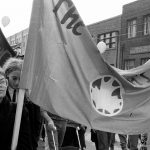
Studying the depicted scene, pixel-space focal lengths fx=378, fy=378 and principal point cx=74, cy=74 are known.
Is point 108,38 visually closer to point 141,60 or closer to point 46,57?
point 141,60

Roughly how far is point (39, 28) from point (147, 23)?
2723 centimetres

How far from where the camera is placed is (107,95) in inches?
161

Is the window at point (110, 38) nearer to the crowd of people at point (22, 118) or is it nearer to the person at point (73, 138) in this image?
the person at point (73, 138)

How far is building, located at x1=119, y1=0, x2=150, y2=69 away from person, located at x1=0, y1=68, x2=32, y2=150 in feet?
90.2

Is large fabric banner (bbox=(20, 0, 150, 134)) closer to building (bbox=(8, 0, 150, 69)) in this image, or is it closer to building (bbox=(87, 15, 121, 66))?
building (bbox=(8, 0, 150, 69))

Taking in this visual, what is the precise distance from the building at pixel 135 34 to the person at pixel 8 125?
27496 millimetres

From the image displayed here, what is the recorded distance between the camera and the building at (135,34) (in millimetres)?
30078

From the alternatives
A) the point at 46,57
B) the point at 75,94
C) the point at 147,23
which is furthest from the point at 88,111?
the point at 147,23

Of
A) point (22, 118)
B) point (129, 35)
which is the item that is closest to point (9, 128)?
point (22, 118)

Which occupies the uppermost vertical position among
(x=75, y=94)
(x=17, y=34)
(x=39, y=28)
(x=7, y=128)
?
(x=17, y=34)

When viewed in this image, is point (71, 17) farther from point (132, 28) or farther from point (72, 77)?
point (132, 28)

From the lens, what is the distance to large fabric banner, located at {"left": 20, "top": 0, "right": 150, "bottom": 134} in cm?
353

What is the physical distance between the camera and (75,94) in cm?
381

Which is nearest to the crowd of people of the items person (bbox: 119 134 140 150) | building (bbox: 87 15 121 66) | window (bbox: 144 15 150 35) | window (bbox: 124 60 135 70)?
person (bbox: 119 134 140 150)
